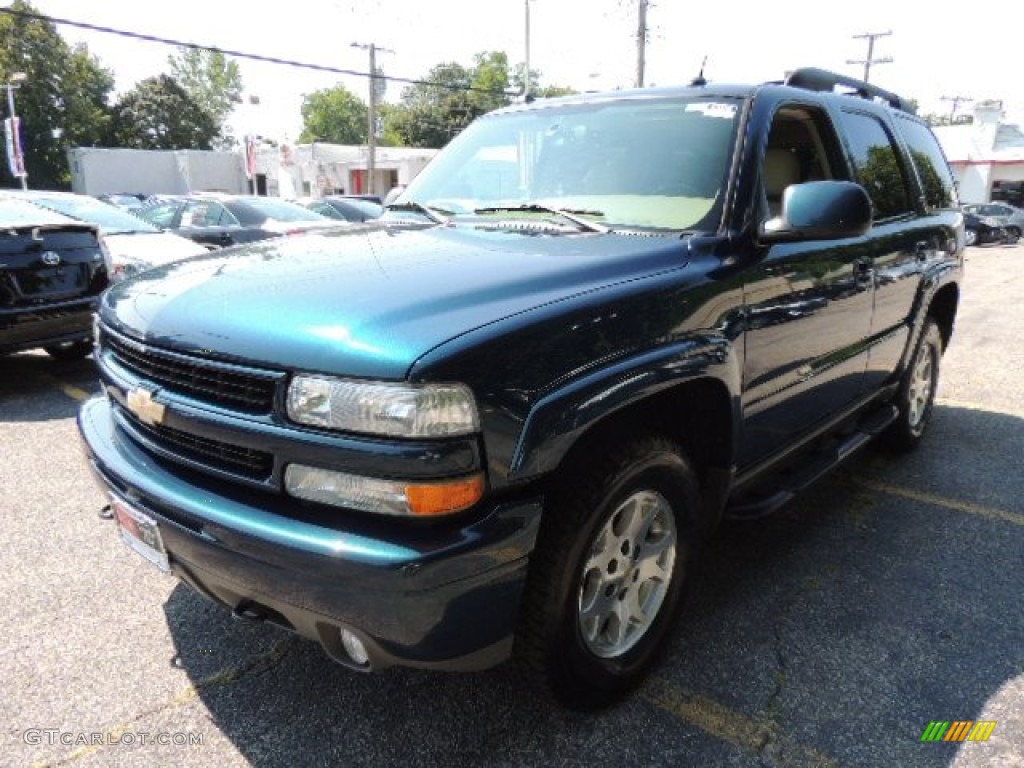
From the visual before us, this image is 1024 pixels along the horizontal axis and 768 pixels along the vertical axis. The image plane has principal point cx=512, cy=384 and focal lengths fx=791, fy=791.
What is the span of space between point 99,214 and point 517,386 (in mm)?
8486

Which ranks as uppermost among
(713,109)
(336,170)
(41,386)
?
(713,109)

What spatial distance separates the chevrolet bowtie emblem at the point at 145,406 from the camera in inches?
86.3

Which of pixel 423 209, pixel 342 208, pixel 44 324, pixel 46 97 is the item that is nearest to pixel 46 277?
pixel 44 324

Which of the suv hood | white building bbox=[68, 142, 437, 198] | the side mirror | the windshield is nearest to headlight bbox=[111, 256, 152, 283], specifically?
the windshield

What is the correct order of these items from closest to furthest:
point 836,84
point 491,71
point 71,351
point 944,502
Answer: point 836,84 < point 944,502 < point 71,351 < point 491,71

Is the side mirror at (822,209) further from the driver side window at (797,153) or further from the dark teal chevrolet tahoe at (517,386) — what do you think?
the driver side window at (797,153)

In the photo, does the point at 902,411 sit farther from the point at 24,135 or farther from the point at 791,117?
the point at 24,135

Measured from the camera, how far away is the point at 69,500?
400cm

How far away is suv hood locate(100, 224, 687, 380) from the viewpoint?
187 centimetres

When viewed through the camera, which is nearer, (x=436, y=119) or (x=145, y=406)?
(x=145, y=406)

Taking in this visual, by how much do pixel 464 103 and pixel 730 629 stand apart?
207ft

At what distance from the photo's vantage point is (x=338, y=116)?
3519 inches

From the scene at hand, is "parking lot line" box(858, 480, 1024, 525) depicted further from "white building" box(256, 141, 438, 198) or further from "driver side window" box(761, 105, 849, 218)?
"white building" box(256, 141, 438, 198)

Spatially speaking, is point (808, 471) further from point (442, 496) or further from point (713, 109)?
Answer: point (442, 496)
